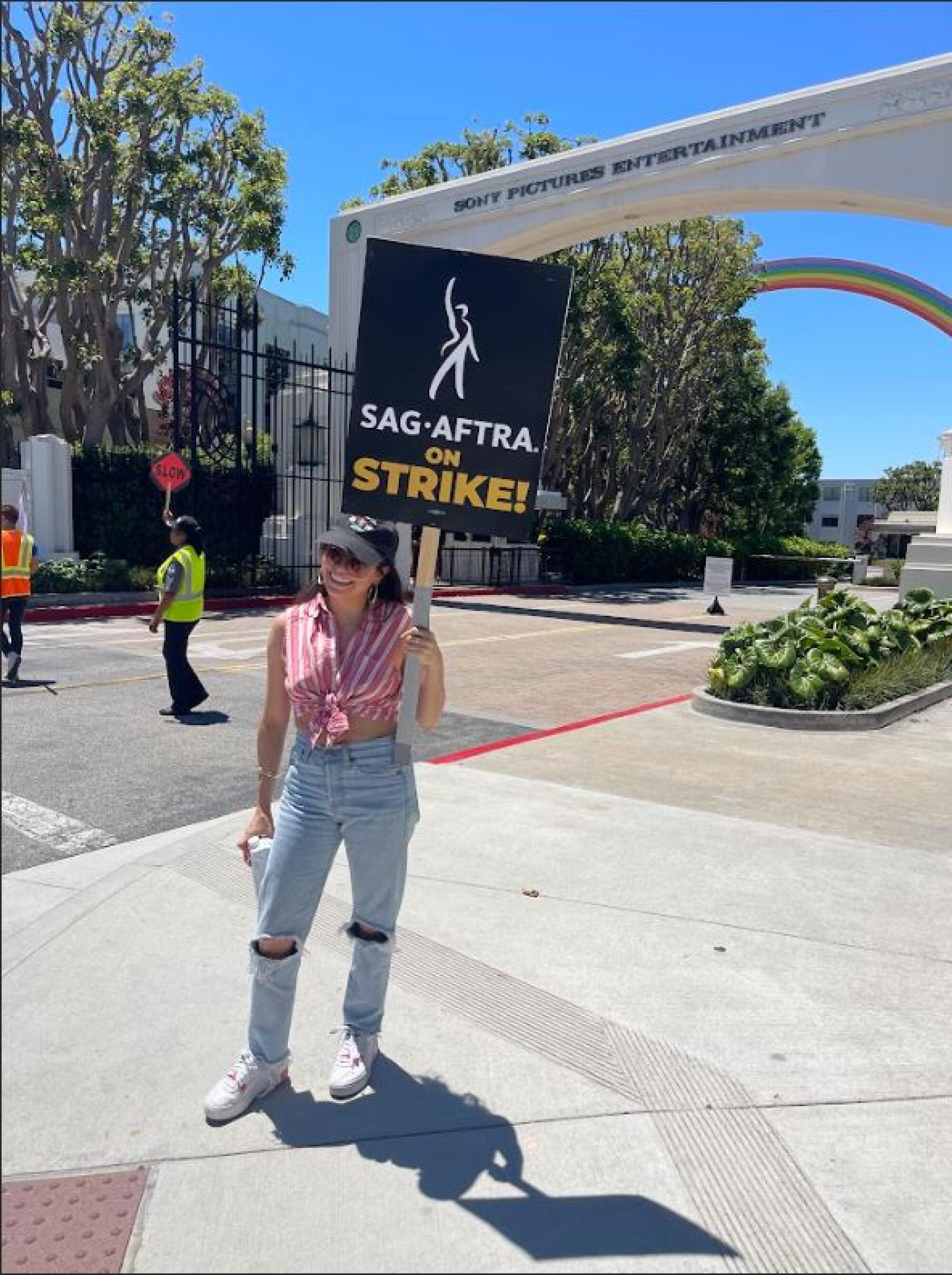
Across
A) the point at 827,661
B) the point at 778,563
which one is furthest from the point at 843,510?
the point at 827,661

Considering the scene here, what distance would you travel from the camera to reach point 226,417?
22.2m

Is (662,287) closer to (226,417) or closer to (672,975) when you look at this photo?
(226,417)

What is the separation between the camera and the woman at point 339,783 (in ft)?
9.43

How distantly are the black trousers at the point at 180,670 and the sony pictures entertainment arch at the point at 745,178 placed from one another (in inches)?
372

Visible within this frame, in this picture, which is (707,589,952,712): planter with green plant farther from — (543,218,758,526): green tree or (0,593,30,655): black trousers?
(543,218,758,526): green tree

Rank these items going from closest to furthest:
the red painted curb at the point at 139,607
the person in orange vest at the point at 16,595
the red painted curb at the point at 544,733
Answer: the red painted curb at the point at 544,733 → the person in orange vest at the point at 16,595 → the red painted curb at the point at 139,607

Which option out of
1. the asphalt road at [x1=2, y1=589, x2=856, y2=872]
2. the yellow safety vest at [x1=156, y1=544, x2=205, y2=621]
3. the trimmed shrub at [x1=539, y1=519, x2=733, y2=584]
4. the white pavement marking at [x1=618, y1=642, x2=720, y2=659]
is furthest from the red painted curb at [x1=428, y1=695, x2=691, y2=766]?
the trimmed shrub at [x1=539, y1=519, x2=733, y2=584]

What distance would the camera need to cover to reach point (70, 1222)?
2.38 m

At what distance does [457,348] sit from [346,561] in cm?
77

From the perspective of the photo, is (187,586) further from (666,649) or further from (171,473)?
(171,473)

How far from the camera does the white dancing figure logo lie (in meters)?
3.08

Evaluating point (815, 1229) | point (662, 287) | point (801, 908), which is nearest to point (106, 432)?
point (662, 287)

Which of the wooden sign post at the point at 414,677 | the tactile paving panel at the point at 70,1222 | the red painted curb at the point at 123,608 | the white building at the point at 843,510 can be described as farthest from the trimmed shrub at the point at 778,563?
the white building at the point at 843,510

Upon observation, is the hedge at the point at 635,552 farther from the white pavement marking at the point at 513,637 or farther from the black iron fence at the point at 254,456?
the white pavement marking at the point at 513,637
